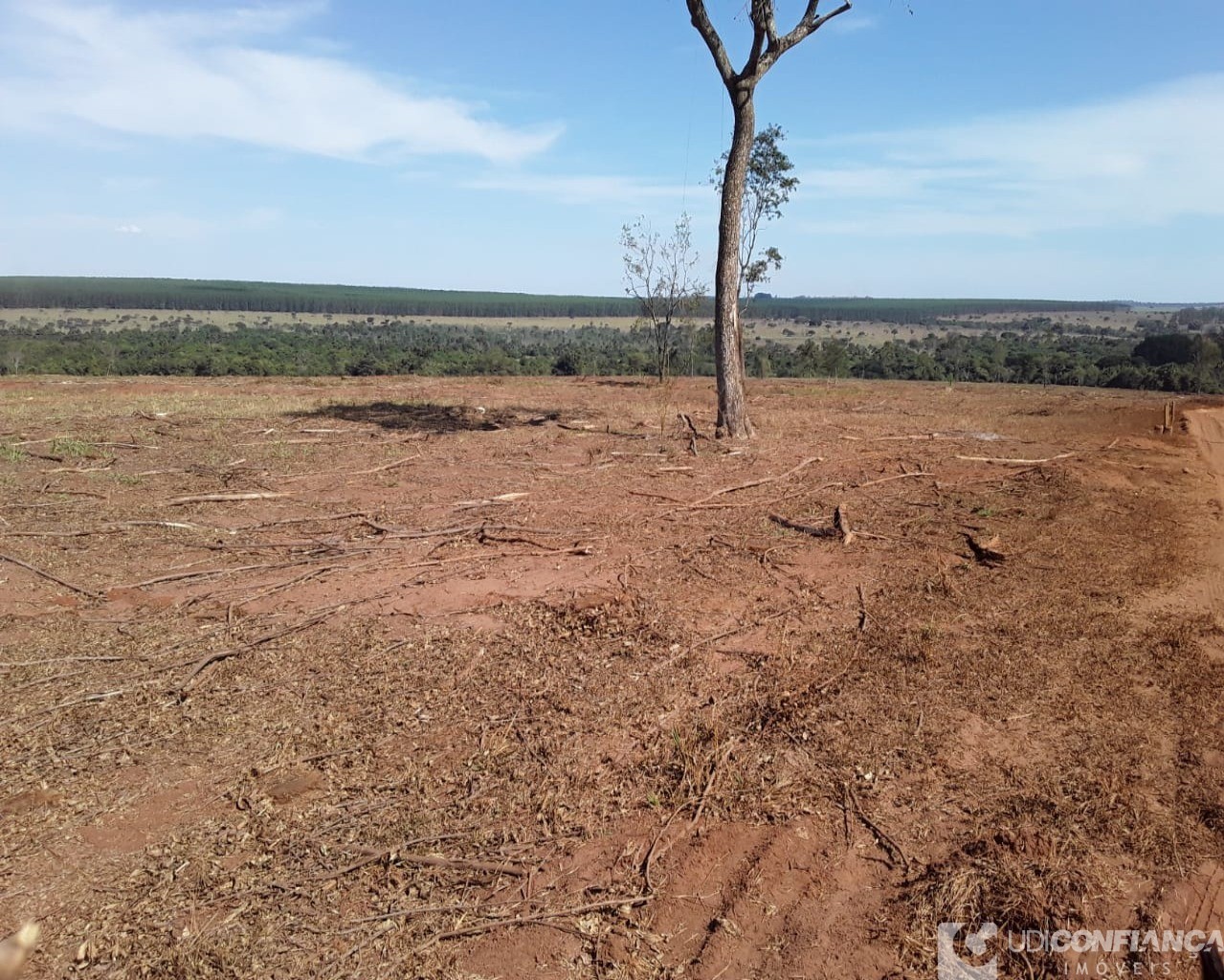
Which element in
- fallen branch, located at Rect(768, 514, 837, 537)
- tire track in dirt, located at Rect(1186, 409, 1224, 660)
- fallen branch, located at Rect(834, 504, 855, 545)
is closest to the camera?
tire track in dirt, located at Rect(1186, 409, 1224, 660)

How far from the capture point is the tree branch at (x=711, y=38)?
33.9 ft

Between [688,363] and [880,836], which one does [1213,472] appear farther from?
[688,363]

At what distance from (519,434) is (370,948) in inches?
366

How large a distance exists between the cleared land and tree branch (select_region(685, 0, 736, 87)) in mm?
5400

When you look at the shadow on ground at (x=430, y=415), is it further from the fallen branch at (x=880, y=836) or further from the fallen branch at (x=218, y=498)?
the fallen branch at (x=880, y=836)

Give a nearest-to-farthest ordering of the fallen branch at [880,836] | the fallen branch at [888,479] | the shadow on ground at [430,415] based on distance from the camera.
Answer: the fallen branch at [880,836] < the fallen branch at [888,479] < the shadow on ground at [430,415]

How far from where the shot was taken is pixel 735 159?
10445 millimetres

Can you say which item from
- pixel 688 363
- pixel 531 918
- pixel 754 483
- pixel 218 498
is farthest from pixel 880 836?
pixel 688 363

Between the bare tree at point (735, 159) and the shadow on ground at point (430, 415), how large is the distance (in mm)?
3267

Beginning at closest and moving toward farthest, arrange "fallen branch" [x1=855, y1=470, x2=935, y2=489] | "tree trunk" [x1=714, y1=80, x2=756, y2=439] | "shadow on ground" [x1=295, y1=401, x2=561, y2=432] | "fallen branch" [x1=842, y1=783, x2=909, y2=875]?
"fallen branch" [x1=842, y1=783, x2=909, y2=875] → "fallen branch" [x1=855, y1=470, x2=935, y2=489] → "tree trunk" [x1=714, y1=80, x2=756, y2=439] → "shadow on ground" [x1=295, y1=401, x2=561, y2=432]

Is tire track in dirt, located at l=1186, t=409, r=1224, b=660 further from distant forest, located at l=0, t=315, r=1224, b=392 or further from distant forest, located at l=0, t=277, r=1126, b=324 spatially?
distant forest, located at l=0, t=277, r=1126, b=324

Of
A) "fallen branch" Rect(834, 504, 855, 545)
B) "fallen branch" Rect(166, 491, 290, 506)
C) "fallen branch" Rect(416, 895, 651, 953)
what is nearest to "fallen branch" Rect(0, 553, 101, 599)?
"fallen branch" Rect(166, 491, 290, 506)

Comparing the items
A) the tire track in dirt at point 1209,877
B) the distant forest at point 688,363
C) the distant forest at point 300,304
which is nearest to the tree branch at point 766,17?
the tire track in dirt at point 1209,877

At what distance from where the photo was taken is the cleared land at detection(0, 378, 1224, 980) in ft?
8.94
